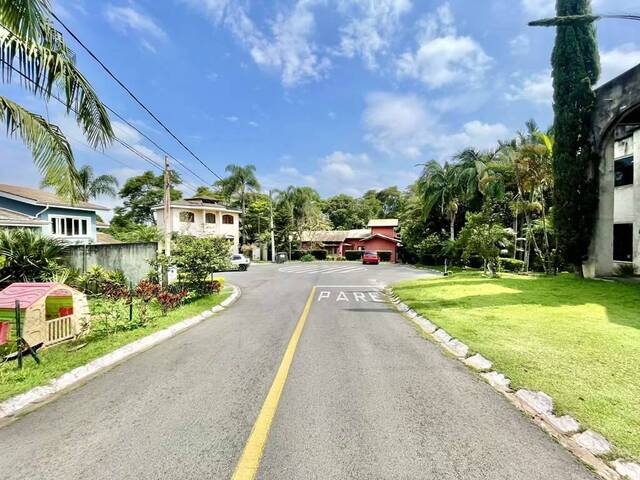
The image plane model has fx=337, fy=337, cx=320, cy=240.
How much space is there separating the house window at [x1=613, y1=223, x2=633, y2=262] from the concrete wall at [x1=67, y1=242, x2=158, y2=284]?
2267 cm

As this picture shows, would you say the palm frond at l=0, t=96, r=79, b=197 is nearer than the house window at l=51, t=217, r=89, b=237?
Yes

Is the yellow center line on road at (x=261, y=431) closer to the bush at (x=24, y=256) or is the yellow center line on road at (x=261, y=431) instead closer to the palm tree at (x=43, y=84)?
the palm tree at (x=43, y=84)

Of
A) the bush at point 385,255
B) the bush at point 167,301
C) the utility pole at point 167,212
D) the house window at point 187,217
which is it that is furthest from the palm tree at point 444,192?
the bush at point 167,301

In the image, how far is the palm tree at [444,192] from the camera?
108ft

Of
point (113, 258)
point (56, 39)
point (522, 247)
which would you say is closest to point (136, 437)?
point (56, 39)

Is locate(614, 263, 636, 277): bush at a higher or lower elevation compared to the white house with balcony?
lower

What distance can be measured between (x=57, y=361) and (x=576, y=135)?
67.4ft

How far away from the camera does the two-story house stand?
19891 millimetres

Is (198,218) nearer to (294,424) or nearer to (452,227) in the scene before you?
(452,227)

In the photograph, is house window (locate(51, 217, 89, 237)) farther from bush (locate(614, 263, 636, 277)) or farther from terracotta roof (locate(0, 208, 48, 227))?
bush (locate(614, 263, 636, 277))

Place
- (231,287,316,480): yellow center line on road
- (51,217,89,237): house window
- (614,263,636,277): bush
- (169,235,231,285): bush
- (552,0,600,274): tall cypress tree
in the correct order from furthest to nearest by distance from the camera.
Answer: (51,217,89,237): house window
(552,0,600,274): tall cypress tree
(614,263,636,277): bush
(169,235,231,285): bush
(231,287,316,480): yellow center line on road

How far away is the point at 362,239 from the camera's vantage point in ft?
171

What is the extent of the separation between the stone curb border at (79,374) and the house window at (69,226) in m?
18.1

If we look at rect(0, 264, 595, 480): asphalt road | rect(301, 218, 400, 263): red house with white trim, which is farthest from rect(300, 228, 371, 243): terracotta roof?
rect(0, 264, 595, 480): asphalt road
